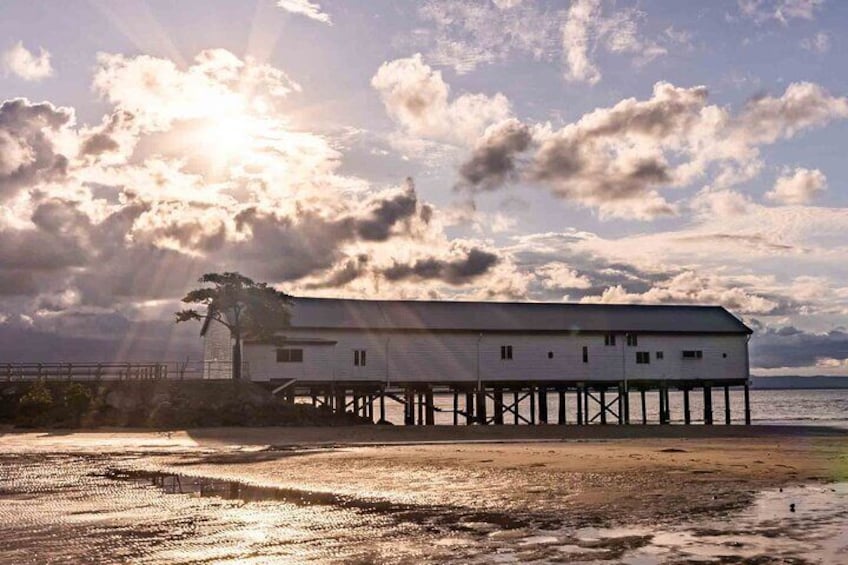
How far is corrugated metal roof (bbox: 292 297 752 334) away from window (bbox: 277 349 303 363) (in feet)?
4.88

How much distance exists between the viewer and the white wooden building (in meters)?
51.9

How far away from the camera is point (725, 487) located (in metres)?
17.3

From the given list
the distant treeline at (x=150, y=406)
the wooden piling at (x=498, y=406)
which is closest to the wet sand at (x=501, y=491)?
the distant treeline at (x=150, y=406)

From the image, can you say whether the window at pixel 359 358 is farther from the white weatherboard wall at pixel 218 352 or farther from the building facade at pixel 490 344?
the white weatherboard wall at pixel 218 352

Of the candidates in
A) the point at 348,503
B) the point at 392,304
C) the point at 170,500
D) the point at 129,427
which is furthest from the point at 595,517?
the point at 392,304

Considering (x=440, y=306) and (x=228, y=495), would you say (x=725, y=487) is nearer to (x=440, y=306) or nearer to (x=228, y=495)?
(x=228, y=495)

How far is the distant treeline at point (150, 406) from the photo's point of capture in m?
42.9

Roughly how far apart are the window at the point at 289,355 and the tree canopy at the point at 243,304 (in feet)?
6.32

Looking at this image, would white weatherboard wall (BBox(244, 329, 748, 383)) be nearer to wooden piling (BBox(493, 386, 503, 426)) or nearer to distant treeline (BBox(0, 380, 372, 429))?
wooden piling (BBox(493, 386, 503, 426))

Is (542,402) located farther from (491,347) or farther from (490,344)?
(490,344)

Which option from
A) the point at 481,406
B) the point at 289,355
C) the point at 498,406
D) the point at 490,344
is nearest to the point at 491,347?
the point at 490,344

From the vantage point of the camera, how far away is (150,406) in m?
44.0

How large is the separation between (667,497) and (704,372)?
45410mm

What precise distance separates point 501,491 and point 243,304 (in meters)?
34.1
